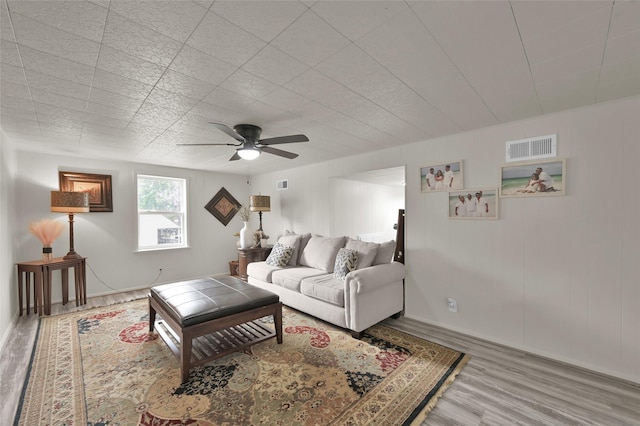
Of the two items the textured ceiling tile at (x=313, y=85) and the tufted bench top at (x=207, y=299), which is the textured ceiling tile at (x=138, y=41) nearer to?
the textured ceiling tile at (x=313, y=85)

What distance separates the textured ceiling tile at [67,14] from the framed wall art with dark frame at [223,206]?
461 cm

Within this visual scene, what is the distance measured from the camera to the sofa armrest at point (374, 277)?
2850 millimetres

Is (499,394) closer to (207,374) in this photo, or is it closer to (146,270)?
(207,374)

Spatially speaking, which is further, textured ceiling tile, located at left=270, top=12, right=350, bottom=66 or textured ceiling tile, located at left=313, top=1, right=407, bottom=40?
textured ceiling tile, located at left=270, top=12, right=350, bottom=66

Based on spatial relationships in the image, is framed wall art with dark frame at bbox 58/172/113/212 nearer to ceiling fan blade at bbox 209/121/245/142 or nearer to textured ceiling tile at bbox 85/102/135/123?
textured ceiling tile at bbox 85/102/135/123

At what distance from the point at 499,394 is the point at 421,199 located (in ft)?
6.83

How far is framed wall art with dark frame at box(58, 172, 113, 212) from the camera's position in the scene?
4.17 metres

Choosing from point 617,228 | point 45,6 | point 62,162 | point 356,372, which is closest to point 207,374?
point 356,372

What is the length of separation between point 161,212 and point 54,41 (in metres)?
4.19

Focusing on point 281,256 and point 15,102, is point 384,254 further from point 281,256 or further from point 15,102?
point 15,102

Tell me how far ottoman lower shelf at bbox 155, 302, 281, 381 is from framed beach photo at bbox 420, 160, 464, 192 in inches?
94.1

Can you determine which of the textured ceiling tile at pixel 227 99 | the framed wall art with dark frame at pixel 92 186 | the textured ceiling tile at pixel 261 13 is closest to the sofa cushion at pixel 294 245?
the textured ceiling tile at pixel 227 99

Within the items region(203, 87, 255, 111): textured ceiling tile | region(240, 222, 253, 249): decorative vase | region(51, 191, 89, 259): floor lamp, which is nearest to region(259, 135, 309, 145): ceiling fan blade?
region(203, 87, 255, 111): textured ceiling tile

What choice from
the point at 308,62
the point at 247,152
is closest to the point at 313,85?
the point at 308,62
